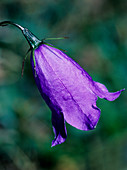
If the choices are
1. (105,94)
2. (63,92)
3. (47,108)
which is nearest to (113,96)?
(105,94)

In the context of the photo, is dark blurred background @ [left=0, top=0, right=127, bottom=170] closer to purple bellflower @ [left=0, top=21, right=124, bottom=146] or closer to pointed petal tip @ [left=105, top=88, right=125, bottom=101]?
pointed petal tip @ [left=105, top=88, right=125, bottom=101]

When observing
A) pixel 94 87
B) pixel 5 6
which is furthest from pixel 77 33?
pixel 94 87

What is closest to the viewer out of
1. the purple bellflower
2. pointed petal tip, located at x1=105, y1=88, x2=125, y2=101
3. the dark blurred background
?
the purple bellflower

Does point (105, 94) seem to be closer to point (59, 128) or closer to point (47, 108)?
point (59, 128)

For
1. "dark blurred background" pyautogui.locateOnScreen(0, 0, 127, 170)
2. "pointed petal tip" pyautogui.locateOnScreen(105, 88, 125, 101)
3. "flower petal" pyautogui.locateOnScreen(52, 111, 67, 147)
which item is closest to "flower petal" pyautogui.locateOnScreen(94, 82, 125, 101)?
"pointed petal tip" pyautogui.locateOnScreen(105, 88, 125, 101)

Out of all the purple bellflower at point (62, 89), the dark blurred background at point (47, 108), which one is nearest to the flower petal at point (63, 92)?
the purple bellflower at point (62, 89)

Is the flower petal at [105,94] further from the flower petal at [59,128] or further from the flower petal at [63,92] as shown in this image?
the flower petal at [59,128]

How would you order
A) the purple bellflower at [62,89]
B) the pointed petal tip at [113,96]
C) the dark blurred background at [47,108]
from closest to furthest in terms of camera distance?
the purple bellflower at [62,89] → the pointed petal tip at [113,96] → the dark blurred background at [47,108]

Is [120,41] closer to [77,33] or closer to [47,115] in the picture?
[77,33]
